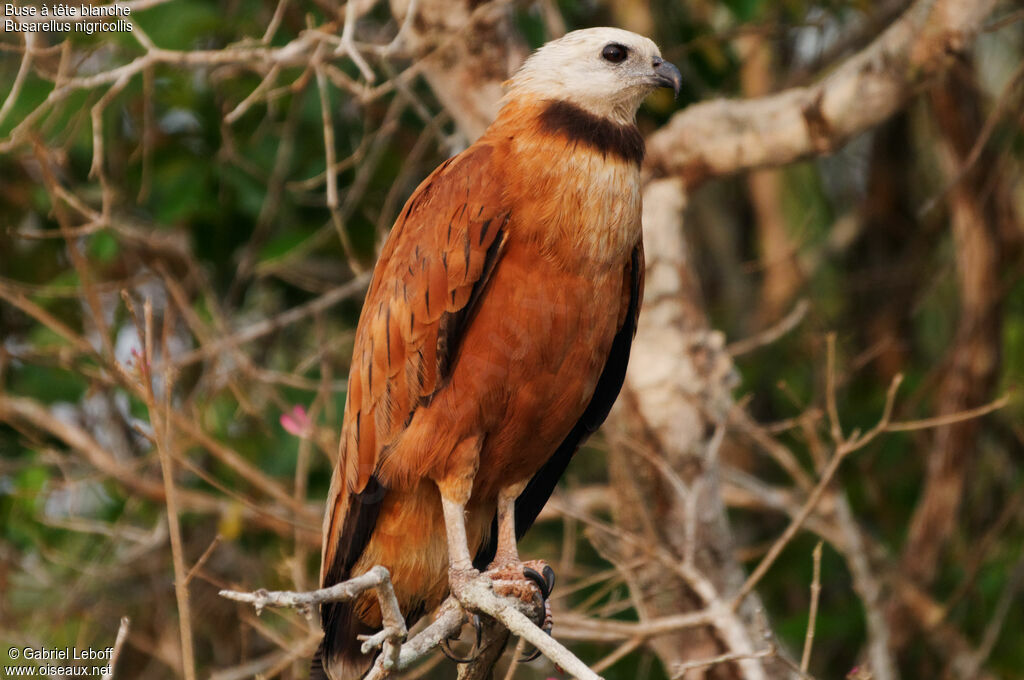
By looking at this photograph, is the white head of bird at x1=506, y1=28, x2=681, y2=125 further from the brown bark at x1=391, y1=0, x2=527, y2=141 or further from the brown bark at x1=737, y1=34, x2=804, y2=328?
the brown bark at x1=737, y1=34, x2=804, y2=328

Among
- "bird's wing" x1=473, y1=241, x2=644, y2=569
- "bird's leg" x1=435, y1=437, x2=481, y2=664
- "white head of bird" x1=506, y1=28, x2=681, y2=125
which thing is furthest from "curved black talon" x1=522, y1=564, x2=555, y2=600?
"white head of bird" x1=506, y1=28, x2=681, y2=125

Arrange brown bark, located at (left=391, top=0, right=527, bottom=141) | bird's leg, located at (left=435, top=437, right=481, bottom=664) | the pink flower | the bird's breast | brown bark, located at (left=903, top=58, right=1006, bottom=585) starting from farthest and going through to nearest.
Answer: brown bark, located at (left=903, top=58, right=1006, bottom=585) < brown bark, located at (left=391, top=0, right=527, bottom=141) < the pink flower < bird's leg, located at (left=435, top=437, right=481, bottom=664) < the bird's breast

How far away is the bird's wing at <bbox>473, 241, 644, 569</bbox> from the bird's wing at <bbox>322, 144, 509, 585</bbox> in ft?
1.53

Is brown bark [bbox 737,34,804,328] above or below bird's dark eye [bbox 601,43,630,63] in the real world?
below

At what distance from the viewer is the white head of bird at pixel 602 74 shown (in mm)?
3381

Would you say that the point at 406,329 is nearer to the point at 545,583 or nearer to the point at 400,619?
the point at 545,583

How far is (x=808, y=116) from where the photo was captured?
3959 mm

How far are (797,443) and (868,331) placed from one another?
1.10 m

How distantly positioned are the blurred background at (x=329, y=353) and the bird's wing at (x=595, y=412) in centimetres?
45

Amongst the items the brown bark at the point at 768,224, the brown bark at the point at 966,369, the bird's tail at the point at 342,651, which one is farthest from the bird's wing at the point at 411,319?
the brown bark at the point at 768,224

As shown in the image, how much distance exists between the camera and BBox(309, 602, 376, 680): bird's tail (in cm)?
341

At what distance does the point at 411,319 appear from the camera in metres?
3.24

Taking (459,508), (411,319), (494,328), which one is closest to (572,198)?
(494,328)

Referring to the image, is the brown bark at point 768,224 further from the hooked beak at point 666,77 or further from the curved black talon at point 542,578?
the curved black talon at point 542,578
